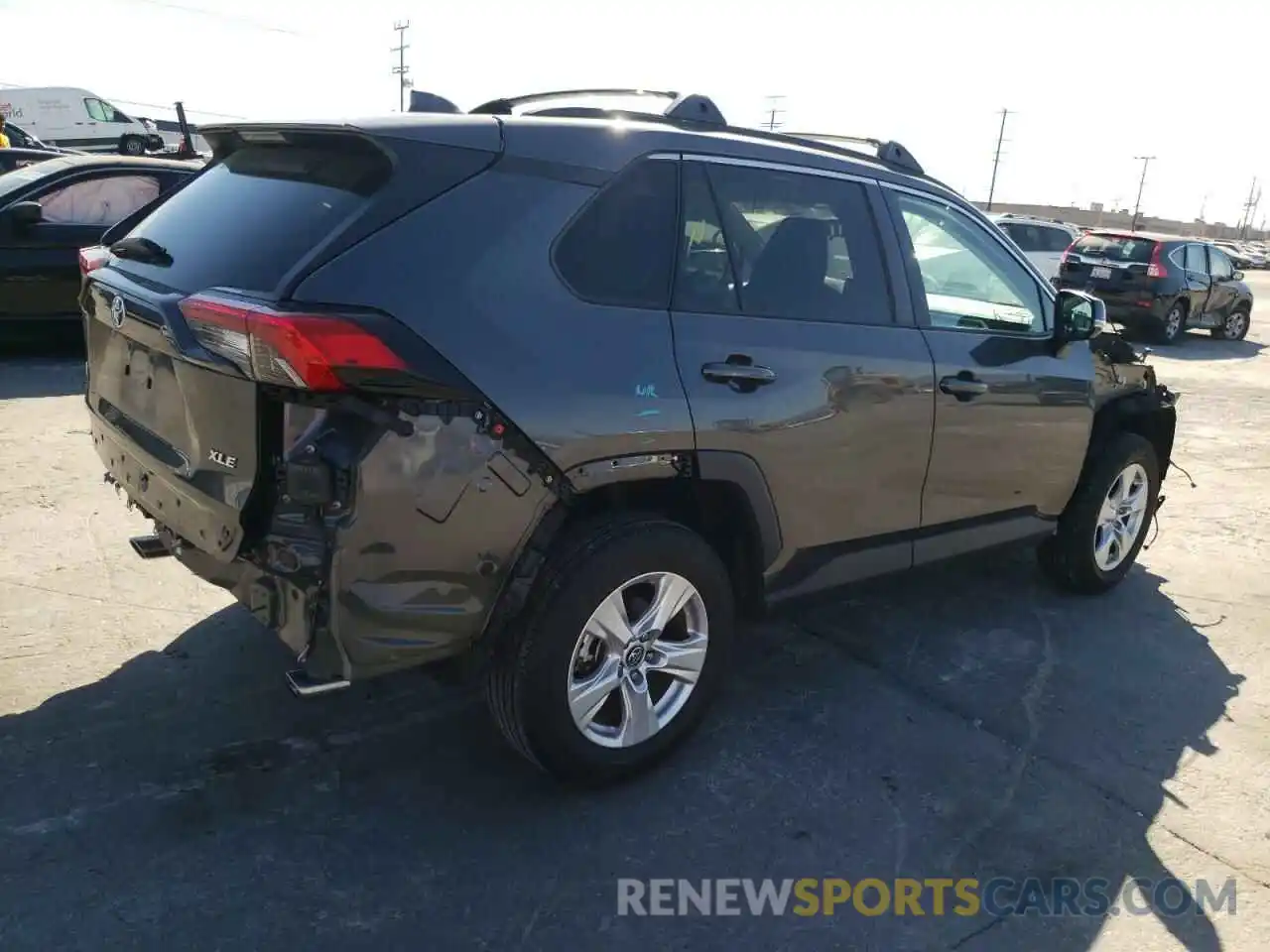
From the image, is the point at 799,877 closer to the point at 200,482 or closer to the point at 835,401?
the point at 835,401

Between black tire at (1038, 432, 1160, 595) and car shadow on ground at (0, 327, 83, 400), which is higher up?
black tire at (1038, 432, 1160, 595)

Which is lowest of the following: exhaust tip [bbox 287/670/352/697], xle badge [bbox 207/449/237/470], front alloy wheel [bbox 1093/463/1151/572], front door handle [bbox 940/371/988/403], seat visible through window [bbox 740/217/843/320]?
front alloy wheel [bbox 1093/463/1151/572]

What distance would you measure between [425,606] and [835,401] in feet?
5.13

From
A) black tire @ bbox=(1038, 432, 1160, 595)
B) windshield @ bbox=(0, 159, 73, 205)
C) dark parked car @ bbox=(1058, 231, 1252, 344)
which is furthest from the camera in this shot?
dark parked car @ bbox=(1058, 231, 1252, 344)

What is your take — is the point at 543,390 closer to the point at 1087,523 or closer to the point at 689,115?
the point at 689,115

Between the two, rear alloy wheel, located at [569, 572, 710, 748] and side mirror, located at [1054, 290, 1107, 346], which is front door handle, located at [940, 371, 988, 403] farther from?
rear alloy wheel, located at [569, 572, 710, 748]

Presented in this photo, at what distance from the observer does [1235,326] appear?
18.2 meters

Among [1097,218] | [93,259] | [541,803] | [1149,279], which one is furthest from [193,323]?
[1097,218]

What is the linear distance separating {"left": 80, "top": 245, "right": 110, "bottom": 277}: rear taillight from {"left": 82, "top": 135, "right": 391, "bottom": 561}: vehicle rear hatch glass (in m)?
0.08

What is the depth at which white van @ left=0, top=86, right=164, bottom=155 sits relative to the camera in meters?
33.8

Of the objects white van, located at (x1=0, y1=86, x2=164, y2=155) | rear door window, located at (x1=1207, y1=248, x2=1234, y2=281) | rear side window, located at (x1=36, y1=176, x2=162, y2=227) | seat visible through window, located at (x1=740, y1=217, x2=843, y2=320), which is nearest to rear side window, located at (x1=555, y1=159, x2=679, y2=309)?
seat visible through window, located at (x1=740, y1=217, x2=843, y2=320)

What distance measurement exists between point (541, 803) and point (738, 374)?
144 cm

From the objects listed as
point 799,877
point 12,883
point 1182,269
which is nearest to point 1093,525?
point 799,877

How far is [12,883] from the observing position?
251 cm
